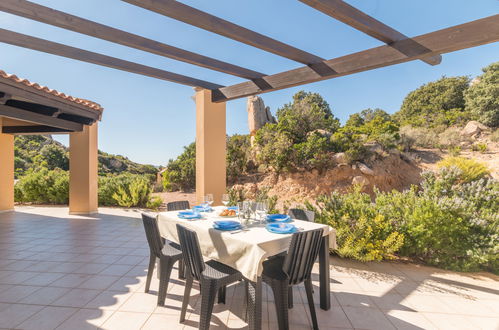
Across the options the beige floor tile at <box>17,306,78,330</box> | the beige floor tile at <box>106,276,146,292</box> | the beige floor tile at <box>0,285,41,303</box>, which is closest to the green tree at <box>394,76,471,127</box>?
the beige floor tile at <box>106,276,146,292</box>

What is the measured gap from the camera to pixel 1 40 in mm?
2717

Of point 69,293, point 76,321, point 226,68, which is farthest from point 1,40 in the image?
point 76,321

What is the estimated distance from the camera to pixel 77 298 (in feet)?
8.16

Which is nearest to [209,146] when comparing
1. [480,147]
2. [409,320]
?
[409,320]

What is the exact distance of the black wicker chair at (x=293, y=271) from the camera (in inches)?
73.5

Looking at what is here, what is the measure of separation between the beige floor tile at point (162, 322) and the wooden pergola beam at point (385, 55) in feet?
10.5

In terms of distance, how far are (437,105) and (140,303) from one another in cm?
2320

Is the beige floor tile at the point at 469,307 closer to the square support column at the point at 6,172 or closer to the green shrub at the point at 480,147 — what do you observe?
the square support column at the point at 6,172

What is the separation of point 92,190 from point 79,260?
409 centimetres

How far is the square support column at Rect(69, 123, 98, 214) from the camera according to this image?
22.5 feet

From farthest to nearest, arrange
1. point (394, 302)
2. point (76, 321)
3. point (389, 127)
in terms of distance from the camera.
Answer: point (389, 127) → point (394, 302) → point (76, 321)

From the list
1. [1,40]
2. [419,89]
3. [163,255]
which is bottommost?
[163,255]

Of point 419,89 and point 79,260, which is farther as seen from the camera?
point 419,89

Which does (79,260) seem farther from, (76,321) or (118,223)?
(118,223)
